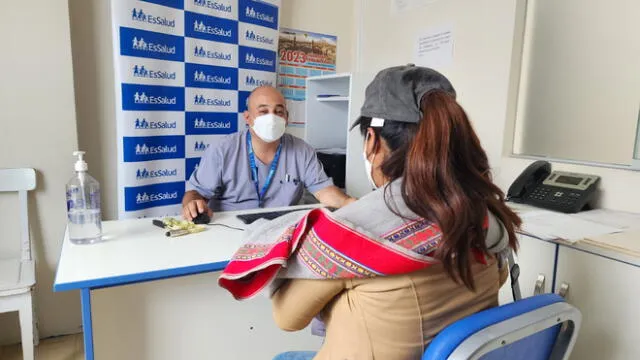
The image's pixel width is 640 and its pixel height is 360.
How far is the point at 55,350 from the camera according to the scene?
7.03ft

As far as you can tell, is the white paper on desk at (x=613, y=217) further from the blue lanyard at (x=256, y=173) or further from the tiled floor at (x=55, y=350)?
the tiled floor at (x=55, y=350)

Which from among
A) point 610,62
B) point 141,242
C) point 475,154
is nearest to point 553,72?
point 610,62

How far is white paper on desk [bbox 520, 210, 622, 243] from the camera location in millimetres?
1205

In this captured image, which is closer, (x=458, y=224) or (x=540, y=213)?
(x=458, y=224)

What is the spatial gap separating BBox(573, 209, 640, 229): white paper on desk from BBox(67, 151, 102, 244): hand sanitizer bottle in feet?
5.36

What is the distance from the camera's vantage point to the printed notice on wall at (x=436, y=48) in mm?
2264

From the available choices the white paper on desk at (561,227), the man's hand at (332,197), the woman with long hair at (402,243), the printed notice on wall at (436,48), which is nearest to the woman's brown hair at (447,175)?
the woman with long hair at (402,243)

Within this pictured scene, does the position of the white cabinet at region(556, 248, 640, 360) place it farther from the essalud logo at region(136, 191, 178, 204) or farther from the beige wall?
the beige wall

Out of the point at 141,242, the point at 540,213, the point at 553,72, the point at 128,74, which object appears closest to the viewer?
the point at 141,242

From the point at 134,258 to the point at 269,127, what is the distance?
3.05 ft

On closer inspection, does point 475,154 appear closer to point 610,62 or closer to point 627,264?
point 627,264

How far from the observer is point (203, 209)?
1589 mm

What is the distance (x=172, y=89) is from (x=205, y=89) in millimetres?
212

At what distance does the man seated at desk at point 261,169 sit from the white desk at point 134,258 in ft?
1.66
